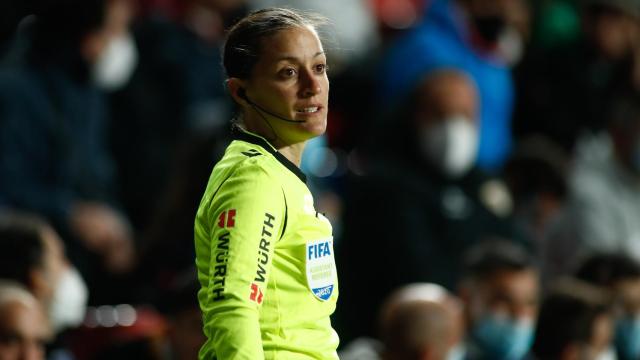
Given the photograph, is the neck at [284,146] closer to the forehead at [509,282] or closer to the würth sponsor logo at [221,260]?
the würth sponsor logo at [221,260]

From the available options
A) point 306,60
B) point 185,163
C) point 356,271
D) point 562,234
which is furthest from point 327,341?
point 562,234

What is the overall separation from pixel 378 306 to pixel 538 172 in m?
1.91

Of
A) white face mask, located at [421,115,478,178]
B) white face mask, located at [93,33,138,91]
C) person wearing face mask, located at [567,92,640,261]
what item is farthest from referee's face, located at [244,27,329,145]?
person wearing face mask, located at [567,92,640,261]

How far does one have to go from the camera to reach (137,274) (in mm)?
6129

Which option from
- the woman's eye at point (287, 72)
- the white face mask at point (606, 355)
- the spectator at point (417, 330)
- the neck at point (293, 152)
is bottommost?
the white face mask at point (606, 355)

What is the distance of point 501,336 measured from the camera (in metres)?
6.21

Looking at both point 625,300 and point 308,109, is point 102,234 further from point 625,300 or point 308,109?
point 308,109

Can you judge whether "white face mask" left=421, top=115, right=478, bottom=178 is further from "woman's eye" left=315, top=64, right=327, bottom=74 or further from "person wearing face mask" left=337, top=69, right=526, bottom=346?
"woman's eye" left=315, top=64, right=327, bottom=74

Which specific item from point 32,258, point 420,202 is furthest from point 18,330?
point 420,202

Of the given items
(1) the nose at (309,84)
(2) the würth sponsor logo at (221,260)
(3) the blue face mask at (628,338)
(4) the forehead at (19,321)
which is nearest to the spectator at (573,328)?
A: (3) the blue face mask at (628,338)

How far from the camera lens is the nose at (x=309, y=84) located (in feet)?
8.41

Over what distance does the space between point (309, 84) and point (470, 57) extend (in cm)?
564

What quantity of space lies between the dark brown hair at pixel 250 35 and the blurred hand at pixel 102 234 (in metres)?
3.73

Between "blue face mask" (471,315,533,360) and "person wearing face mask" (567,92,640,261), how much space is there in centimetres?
166
